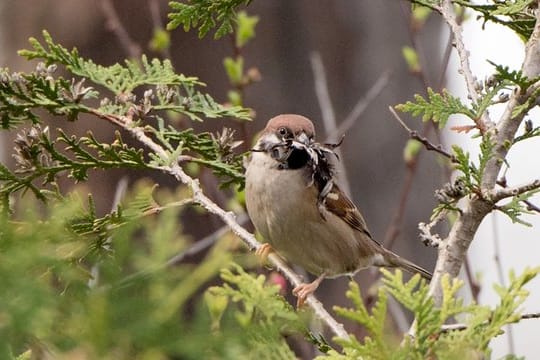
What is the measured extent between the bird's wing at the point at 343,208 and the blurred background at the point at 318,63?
1.05 meters

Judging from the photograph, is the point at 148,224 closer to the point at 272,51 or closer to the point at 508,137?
the point at 508,137

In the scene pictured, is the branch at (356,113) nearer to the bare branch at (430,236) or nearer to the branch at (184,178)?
the branch at (184,178)

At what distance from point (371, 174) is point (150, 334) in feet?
15.1

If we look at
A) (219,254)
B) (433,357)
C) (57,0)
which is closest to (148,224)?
(219,254)

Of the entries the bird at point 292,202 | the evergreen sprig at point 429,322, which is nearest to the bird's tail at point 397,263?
the bird at point 292,202

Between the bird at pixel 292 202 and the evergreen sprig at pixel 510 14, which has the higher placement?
the evergreen sprig at pixel 510 14

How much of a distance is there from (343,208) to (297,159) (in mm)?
430

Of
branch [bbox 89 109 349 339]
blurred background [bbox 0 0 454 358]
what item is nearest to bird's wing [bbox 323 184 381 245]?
blurred background [bbox 0 0 454 358]

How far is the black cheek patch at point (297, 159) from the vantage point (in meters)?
3.08

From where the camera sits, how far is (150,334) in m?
0.89

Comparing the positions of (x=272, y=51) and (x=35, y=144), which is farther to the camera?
(x=272, y=51)

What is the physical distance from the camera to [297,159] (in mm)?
3154

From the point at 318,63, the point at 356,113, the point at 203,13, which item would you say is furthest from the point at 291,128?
the point at 318,63

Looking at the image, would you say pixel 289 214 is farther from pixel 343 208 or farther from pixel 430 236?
pixel 430 236
